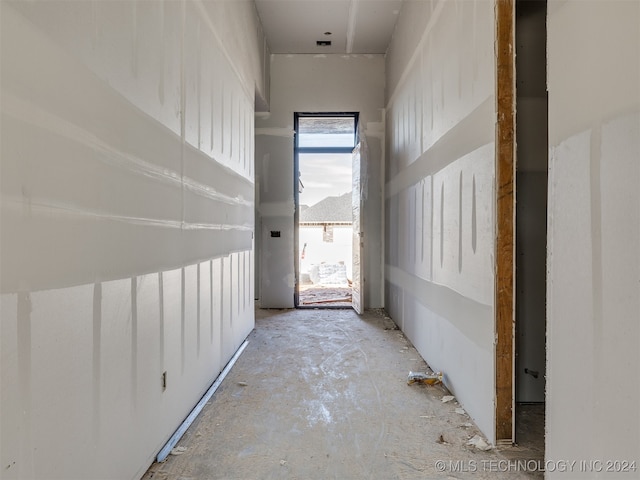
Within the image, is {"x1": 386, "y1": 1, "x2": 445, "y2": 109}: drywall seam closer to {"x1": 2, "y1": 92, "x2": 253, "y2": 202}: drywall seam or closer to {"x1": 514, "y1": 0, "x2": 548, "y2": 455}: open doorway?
{"x1": 514, "y1": 0, "x2": 548, "y2": 455}: open doorway

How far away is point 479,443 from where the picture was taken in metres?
1.87

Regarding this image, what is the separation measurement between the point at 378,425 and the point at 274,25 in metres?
4.37

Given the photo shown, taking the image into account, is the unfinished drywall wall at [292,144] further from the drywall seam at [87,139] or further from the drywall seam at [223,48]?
the drywall seam at [87,139]

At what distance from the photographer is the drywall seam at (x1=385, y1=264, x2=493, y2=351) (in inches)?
77.7

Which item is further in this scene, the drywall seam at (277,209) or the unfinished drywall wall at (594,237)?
the drywall seam at (277,209)

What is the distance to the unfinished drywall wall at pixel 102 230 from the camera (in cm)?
93

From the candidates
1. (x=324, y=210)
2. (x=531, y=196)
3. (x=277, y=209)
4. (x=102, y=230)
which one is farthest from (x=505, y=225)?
(x=324, y=210)

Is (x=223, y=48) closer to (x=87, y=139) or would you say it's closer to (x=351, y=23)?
(x=87, y=139)

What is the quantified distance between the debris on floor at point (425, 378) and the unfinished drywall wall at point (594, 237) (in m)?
1.14

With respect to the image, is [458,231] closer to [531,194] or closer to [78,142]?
[531,194]

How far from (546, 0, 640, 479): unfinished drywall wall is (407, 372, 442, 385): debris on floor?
3.74ft

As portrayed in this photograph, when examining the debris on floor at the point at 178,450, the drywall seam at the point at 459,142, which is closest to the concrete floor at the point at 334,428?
the debris on floor at the point at 178,450

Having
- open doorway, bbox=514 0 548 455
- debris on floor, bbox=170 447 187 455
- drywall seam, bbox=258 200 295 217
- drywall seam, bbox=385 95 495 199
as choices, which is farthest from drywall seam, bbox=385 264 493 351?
drywall seam, bbox=258 200 295 217

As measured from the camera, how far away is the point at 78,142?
1.14m
